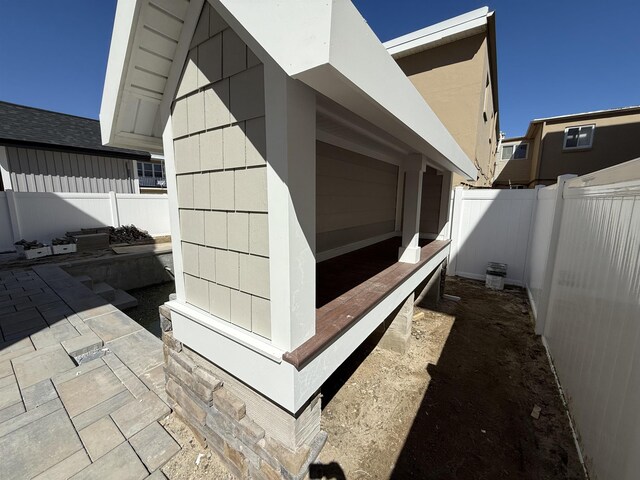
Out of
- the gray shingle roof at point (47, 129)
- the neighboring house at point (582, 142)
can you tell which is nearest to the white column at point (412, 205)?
the gray shingle roof at point (47, 129)

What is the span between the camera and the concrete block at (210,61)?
62.4 inches

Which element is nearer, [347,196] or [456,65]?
[347,196]

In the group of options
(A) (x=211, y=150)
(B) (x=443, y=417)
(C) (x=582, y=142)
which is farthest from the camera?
(C) (x=582, y=142)

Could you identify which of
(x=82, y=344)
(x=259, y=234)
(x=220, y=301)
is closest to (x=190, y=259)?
(x=220, y=301)

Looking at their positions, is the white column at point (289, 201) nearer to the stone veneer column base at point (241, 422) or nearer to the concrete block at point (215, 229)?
the concrete block at point (215, 229)

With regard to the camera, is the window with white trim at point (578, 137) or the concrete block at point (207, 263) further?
the window with white trim at point (578, 137)

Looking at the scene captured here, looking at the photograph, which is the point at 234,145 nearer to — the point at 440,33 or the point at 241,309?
the point at 241,309

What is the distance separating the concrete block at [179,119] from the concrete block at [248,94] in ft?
A: 1.90

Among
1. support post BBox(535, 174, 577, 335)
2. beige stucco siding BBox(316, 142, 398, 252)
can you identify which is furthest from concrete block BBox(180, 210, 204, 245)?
support post BBox(535, 174, 577, 335)

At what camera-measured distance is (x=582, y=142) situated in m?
13.1

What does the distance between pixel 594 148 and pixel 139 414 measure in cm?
1905

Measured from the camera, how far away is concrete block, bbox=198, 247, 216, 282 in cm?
194

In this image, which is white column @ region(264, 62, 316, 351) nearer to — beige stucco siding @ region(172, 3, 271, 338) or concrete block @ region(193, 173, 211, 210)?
beige stucco siding @ region(172, 3, 271, 338)

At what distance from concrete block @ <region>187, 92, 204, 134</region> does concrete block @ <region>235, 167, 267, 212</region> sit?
53 centimetres
